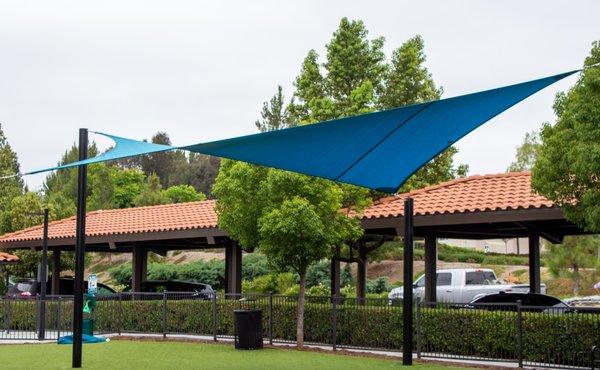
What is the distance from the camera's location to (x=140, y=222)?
28.4 meters

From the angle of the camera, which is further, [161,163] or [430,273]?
[161,163]

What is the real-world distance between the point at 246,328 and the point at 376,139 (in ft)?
27.2

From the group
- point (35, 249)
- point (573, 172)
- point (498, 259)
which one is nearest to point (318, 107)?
point (573, 172)

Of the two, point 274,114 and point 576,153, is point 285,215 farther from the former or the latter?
point 274,114

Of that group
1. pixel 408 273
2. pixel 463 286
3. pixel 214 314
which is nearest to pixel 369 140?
pixel 408 273

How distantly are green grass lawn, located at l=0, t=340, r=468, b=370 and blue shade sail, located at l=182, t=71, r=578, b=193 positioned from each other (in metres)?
3.93

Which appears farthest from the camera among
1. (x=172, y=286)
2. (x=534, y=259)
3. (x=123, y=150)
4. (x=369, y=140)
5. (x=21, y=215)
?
(x=21, y=215)

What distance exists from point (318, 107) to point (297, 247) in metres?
4.41

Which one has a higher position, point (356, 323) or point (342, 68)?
point (342, 68)

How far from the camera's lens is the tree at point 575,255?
3231cm

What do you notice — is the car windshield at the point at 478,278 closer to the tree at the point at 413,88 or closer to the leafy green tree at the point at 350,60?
the tree at the point at 413,88

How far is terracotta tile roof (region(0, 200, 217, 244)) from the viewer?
2533 cm

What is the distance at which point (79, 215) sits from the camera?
13500mm

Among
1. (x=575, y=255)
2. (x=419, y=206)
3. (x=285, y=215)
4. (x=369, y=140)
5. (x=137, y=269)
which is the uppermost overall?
(x=369, y=140)
